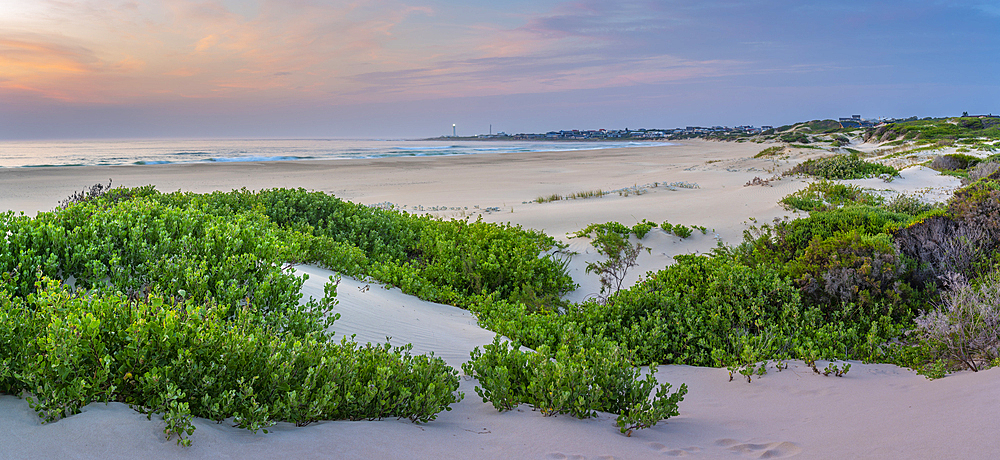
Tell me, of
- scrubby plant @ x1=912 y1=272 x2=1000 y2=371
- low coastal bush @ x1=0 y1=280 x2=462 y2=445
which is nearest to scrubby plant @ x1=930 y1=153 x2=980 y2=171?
scrubby plant @ x1=912 y1=272 x2=1000 y2=371

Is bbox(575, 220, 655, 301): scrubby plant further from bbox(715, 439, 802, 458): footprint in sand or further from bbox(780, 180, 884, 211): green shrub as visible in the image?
bbox(715, 439, 802, 458): footprint in sand

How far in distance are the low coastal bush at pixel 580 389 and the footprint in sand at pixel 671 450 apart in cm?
14

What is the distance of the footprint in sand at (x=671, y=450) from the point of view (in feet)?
9.45

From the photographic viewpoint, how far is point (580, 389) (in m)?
3.19

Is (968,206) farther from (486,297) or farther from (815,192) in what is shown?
(815,192)

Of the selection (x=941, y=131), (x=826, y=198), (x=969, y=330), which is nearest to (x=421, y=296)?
(x=969, y=330)

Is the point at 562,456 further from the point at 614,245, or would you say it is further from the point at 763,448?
the point at 614,245

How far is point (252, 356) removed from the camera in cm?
286

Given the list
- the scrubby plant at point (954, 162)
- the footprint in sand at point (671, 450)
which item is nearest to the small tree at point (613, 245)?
the footprint in sand at point (671, 450)

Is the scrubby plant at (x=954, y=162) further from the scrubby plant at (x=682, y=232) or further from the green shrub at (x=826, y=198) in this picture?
the scrubby plant at (x=682, y=232)

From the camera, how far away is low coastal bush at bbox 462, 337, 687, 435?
3123mm

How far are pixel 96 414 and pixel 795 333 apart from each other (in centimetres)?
503

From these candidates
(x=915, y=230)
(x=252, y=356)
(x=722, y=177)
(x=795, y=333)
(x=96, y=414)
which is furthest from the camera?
(x=722, y=177)

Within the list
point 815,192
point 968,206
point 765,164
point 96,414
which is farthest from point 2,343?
point 765,164
